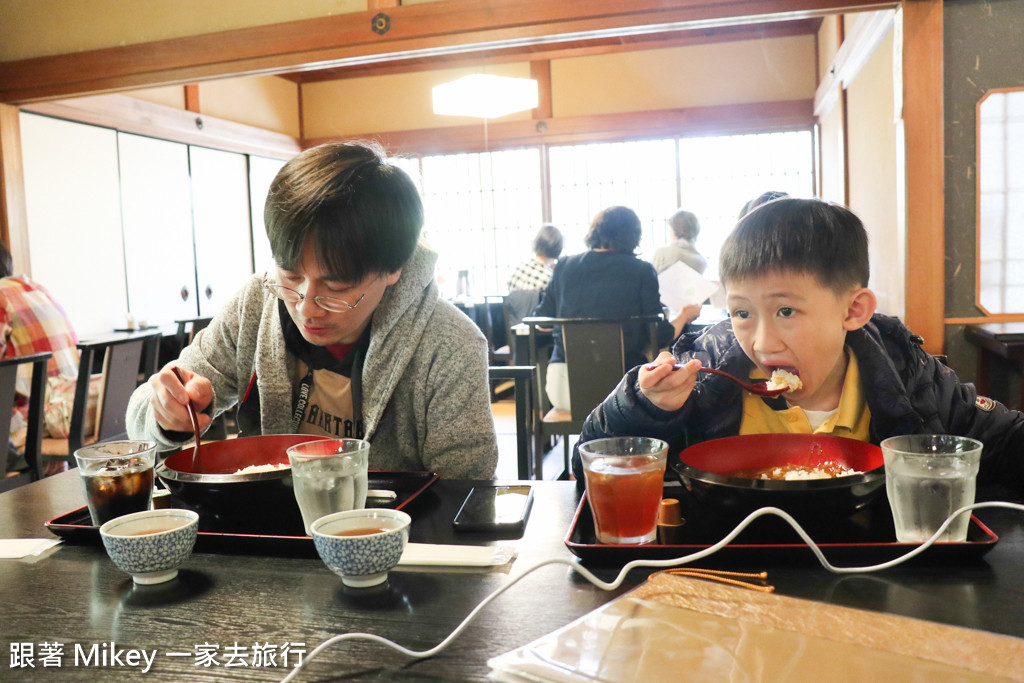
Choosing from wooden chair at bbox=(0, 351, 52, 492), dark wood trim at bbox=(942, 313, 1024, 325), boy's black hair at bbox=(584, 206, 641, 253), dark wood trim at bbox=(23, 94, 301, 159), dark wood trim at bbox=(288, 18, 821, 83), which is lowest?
wooden chair at bbox=(0, 351, 52, 492)

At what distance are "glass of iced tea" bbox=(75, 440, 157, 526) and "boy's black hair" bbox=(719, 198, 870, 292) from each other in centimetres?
89

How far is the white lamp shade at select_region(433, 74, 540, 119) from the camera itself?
15.4ft

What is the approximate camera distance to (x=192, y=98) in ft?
19.6

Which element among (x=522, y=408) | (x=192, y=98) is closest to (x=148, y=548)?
(x=522, y=408)

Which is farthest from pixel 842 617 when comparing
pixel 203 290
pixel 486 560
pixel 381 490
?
pixel 203 290

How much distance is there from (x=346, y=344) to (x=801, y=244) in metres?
0.83

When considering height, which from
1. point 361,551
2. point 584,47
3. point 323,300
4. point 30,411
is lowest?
point 30,411

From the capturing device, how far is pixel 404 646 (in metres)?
0.64

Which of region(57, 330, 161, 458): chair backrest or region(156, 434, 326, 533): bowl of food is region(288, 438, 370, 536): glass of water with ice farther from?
region(57, 330, 161, 458): chair backrest

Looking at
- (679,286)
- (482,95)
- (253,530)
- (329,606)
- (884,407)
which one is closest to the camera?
(329,606)

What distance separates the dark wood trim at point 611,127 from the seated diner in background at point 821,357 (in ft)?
17.9

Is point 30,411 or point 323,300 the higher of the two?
point 323,300

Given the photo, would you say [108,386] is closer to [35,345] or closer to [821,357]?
[35,345]

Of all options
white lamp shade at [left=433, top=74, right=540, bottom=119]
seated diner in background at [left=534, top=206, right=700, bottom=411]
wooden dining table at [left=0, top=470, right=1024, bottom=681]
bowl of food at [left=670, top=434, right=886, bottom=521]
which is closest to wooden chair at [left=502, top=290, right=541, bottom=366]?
white lamp shade at [left=433, top=74, right=540, bottom=119]
